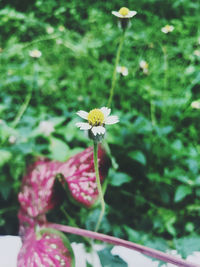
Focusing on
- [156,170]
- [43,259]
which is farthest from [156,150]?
[43,259]

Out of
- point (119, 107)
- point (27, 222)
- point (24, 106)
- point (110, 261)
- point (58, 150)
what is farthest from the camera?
point (119, 107)

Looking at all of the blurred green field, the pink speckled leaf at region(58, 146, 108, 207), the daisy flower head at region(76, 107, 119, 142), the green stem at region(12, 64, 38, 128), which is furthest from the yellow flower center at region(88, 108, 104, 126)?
the green stem at region(12, 64, 38, 128)

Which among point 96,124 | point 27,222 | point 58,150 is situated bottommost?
point 27,222

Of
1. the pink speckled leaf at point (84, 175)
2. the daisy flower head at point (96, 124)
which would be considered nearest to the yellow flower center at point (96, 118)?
the daisy flower head at point (96, 124)

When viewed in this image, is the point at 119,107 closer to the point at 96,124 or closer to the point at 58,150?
the point at 58,150

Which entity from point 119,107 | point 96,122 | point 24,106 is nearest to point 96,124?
point 96,122

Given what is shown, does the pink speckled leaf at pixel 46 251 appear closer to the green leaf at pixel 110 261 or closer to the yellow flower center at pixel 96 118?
the green leaf at pixel 110 261
